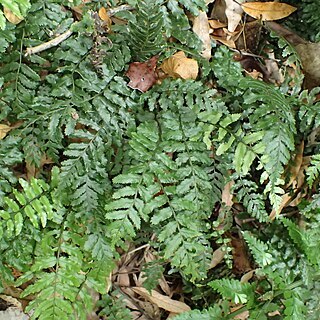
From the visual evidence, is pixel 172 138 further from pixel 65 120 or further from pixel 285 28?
pixel 285 28

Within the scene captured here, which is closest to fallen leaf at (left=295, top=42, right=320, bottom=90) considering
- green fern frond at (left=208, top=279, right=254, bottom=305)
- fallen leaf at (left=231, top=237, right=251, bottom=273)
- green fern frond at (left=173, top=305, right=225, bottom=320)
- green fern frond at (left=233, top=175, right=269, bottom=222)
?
green fern frond at (left=233, top=175, right=269, bottom=222)

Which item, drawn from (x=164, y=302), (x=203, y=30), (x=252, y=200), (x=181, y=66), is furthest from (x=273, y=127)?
(x=164, y=302)

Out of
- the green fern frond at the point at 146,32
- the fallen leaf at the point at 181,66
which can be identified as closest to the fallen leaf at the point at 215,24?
the fallen leaf at the point at 181,66

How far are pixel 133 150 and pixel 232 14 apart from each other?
40.2 inches

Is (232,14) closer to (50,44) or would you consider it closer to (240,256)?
(50,44)

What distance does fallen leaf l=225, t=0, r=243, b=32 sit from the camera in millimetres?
2818

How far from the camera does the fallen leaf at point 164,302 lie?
9.25 ft

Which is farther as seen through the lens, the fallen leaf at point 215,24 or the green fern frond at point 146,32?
the fallen leaf at point 215,24

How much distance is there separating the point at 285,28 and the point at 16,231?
5.97ft

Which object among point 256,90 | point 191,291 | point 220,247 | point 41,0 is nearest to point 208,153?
point 256,90

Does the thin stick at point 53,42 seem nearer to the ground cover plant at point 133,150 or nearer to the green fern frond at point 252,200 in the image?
the ground cover plant at point 133,150

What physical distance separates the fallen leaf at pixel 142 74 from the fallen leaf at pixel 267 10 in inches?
26.7

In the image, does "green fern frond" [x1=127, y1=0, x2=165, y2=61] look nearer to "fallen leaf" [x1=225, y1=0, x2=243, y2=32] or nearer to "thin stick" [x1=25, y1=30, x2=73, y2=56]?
"thin stick" [x1=25, y1=30, x2=73, y2=56]

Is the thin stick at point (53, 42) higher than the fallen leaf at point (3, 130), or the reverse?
the thin stick at point (53, 42)
